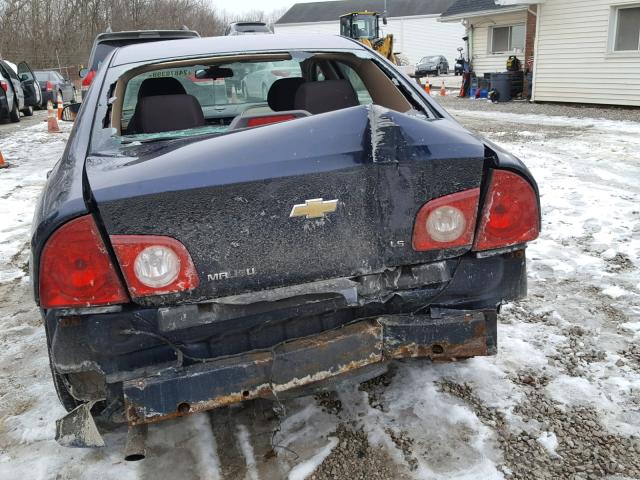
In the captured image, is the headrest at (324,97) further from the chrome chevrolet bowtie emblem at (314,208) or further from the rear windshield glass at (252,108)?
the chrome chevrolet bowtie emblem at (314,208)

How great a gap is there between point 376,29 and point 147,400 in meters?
27.4

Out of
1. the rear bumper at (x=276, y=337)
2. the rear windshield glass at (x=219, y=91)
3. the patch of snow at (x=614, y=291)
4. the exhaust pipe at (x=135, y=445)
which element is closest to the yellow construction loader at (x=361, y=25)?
the rear windshield glass at (x=219, y=91)

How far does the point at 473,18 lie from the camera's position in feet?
70.2

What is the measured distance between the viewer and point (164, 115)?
2965mm

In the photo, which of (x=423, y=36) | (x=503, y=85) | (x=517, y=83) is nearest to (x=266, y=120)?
(x=503, y=85)

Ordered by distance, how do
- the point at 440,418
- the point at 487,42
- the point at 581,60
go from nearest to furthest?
the point at 440,418, the point at 581,60, the point at 487,42

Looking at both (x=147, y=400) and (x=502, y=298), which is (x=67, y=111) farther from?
(x=502, y=298)

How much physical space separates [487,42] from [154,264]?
22.3 m

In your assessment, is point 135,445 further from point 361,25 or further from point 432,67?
point 432,67

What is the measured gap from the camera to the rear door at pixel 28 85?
17.8 m

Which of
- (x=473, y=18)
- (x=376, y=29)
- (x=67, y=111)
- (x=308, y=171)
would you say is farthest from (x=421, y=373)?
(x=376, y=29)

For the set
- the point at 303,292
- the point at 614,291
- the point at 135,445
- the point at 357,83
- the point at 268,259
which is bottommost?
the point at 614,291

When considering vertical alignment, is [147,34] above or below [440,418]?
above

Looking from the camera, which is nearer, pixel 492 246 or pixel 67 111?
pixel 492 246
